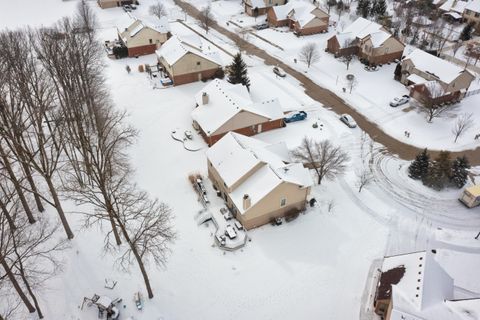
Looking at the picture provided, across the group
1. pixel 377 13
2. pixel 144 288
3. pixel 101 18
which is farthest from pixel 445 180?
pixel 101 18

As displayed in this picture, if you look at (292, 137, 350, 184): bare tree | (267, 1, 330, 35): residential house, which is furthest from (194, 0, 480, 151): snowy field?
(292, 137, 350, 184): bare tree

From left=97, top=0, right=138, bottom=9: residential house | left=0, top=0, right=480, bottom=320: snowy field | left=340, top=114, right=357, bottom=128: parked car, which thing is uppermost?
left=97, top=0, right=138, bottom=9: residential house

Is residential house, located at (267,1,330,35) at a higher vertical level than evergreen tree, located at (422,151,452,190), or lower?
higher

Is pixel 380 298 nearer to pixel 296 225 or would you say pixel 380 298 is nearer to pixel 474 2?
pixel 296 225

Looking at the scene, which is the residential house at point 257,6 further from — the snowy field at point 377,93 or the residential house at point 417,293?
the residential house at point 417,293

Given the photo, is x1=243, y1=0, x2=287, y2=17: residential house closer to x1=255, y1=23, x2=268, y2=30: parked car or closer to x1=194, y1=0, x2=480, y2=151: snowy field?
x1=194, y1=0, x2=480, y2=151: snowy field

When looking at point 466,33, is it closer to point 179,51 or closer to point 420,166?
point 420,166

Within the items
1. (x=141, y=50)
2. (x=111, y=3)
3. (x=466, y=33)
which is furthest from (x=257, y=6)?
(x=466, y=33)

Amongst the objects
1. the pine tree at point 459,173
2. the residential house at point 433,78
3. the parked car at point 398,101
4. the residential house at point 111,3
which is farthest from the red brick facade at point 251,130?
the residential house at point 111,3
